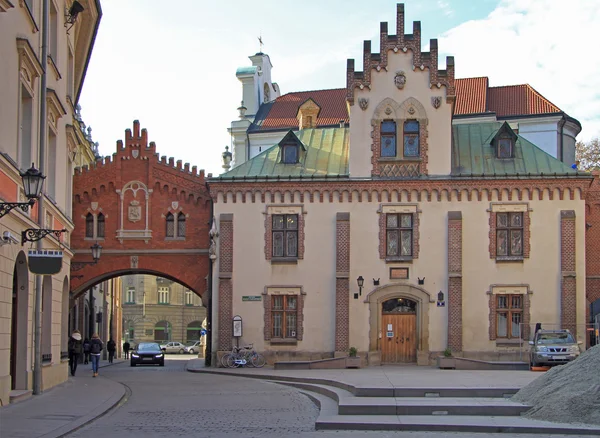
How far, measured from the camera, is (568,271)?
121ft

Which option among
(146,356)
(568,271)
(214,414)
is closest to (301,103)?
(146,356)

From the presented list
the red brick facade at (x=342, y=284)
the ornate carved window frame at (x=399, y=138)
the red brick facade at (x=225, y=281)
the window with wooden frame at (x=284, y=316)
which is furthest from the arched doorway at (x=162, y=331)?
the ornate carved window frame at (x=399, y=138)

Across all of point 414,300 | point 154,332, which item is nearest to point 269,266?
point 414,300

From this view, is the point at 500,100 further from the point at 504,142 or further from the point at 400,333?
the point at 400,333

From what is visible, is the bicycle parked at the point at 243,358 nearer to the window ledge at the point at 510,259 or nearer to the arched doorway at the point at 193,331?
the window ledge at the point at 510,259

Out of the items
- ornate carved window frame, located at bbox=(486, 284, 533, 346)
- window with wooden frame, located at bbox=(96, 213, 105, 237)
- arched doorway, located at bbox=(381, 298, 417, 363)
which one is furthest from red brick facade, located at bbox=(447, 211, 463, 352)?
window with wooden frame, located at bbox=(96, 213, 105, 237)

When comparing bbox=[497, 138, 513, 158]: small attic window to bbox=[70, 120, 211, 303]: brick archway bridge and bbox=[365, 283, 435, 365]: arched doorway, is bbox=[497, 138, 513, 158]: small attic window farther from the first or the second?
bbox=[70, 120, 211, 303]: brick archway bridge

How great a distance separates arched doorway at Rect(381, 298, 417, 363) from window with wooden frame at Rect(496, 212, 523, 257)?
437cm

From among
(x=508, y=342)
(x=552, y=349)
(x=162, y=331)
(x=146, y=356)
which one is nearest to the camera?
(x=552, y=349)

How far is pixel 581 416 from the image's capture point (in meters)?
15.7

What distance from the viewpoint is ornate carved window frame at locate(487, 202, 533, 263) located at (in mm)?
37125

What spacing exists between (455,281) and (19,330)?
65.6ft

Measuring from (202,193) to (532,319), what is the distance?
602 inches

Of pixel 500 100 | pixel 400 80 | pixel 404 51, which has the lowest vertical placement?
pixel 400 80
